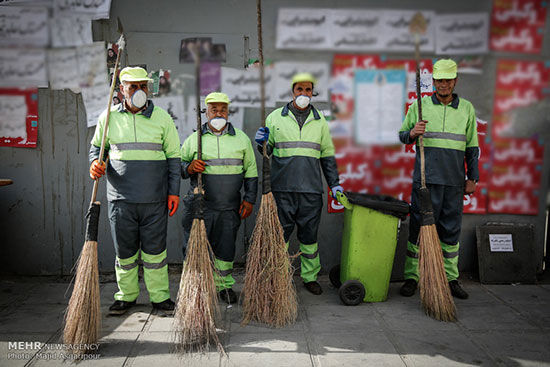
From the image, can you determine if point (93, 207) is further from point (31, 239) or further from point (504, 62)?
point (504, 62)

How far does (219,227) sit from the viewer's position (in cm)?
440

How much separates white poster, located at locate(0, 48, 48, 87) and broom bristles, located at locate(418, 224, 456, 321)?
14.6 ft

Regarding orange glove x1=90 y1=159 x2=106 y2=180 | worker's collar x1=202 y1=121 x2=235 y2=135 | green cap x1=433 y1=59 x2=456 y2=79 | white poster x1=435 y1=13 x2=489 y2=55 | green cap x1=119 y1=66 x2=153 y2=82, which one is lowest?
orange glove x1=90 y1=159 x2=106 y2=180

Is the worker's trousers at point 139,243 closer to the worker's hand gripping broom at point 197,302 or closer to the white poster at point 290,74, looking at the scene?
the worker's hand gripping broom at point 197,302

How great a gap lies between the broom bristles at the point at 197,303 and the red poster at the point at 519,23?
4.10 meters

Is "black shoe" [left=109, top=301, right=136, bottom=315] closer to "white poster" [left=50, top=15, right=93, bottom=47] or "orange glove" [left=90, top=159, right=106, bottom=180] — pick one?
"orange glove" [left=90, top=159, right=106, bottom=180]

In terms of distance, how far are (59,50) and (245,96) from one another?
2160mm

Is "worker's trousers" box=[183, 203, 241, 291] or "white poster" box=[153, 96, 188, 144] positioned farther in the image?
"white poster" box=[153, 96, 188, 144]

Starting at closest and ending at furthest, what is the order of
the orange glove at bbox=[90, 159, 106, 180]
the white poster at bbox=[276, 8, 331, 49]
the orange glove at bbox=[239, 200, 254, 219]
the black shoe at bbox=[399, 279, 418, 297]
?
the orange glove at bbox=[90, 159, 106, 180], the orange glove at bbox=[239, 200, 254, 219], the black shoe at bbox=[399, 279, 418, 297], the white poster at bbox=[276, 8, 331, 49]

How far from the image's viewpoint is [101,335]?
3.73 m

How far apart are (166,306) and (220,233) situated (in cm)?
84

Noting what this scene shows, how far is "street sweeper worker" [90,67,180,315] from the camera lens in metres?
3.95

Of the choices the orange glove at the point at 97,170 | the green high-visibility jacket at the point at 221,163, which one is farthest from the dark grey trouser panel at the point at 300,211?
the orange glove at the point at 97,170

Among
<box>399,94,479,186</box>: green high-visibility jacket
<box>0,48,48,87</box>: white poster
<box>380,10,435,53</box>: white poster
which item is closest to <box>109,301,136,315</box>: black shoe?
<box>0,48,48,87</box>: white poster
